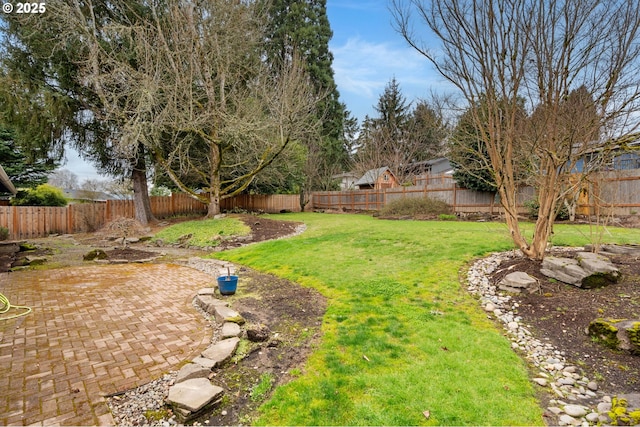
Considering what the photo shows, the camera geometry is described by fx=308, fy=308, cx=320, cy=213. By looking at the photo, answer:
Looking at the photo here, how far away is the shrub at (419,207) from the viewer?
14.4 m

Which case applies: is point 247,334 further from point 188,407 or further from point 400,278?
point 400,278

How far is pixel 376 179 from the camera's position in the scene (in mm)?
23500

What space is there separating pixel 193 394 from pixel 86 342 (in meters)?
1.77

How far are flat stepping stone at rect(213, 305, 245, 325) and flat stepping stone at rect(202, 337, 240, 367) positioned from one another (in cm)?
44

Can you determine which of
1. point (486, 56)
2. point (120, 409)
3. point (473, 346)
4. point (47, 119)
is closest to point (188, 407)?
point (120, 409)

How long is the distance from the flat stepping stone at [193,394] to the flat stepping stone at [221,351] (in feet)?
1.12

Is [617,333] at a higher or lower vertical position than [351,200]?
lower

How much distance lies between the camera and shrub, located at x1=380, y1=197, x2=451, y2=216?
14350mm

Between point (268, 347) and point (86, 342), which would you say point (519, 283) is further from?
point (86, 342)

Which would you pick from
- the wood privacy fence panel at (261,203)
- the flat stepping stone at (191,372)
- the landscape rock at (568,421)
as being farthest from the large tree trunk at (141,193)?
the landscape rock at (568,421)

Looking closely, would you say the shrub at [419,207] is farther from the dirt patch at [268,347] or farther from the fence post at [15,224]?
the fence post at [15,224]

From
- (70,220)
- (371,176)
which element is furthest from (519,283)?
(371,176)

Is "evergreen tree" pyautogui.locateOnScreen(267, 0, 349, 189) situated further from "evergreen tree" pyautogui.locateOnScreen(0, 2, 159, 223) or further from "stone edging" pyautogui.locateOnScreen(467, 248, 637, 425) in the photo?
"stone edging" pyautogui.locateOnScreen(467, 248, 637, 425)

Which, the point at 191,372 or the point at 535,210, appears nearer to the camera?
the point at 191,372
